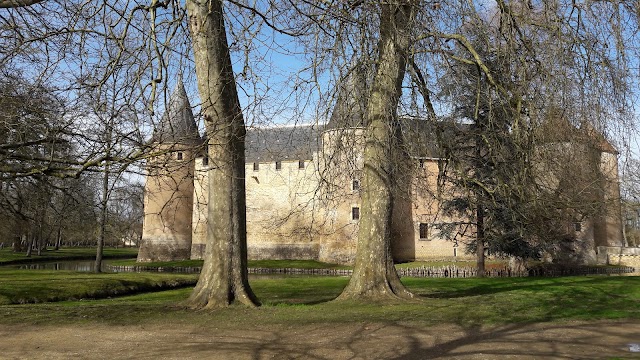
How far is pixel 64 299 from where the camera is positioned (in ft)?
42.2

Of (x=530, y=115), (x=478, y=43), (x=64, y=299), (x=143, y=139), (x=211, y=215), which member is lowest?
(x=64, y=299)

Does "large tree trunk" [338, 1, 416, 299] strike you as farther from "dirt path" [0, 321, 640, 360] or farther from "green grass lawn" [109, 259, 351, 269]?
"green grass lawn" [109, 259, 351, 269]

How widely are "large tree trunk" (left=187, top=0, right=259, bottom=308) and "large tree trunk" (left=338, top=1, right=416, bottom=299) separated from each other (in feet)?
5.72

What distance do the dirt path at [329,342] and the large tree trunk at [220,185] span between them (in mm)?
1280

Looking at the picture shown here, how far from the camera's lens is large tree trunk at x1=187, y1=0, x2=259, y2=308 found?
781 cm

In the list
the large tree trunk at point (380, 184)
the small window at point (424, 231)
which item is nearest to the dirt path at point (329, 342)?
the large tree trunk at point (380, 184)

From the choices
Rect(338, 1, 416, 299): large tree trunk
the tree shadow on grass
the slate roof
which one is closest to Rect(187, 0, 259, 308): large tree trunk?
the slate roof

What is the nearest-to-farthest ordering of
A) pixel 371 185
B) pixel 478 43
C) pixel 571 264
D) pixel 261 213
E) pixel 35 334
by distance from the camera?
1. pixel 35 334
2. pixel 371 185
3. pixel 478 43
4. pixel 571 264
5. pixel 261 213

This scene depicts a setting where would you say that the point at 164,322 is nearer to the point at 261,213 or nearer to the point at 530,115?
the point at 530,115

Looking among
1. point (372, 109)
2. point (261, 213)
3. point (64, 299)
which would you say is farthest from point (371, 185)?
point (261, 213)

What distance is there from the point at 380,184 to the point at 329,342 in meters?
3.43

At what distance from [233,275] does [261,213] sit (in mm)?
26669

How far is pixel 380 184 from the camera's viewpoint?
869 centimetres

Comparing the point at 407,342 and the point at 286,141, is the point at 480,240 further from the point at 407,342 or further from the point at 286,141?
the point at 407,342
